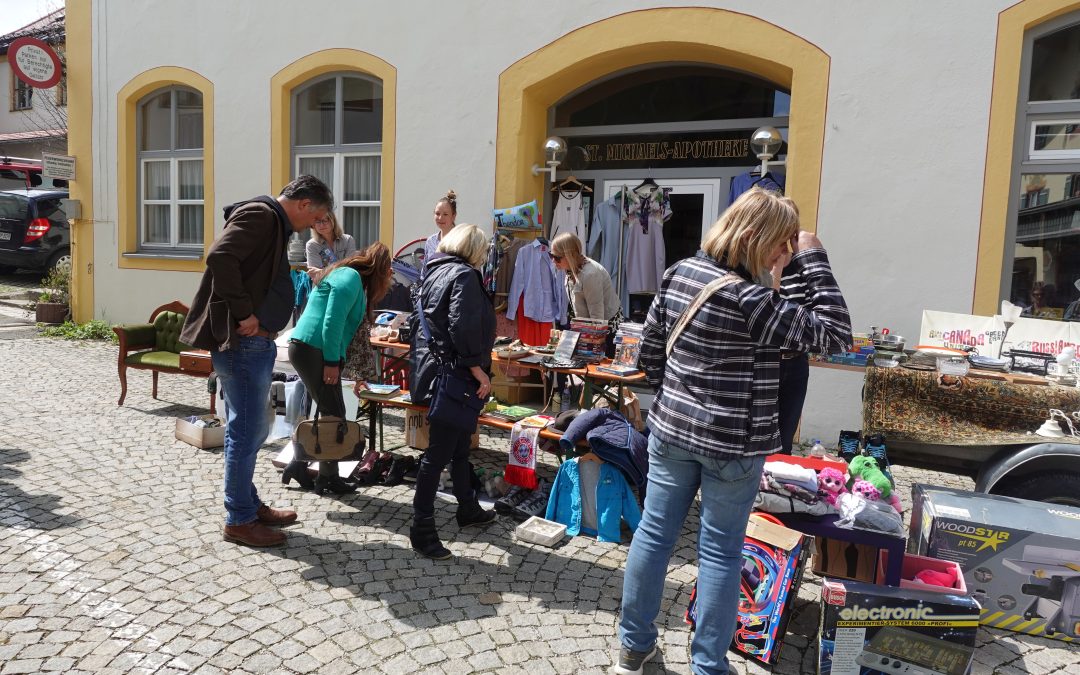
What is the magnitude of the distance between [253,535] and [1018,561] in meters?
3.60

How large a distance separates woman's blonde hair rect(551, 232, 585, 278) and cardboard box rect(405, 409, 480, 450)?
5.31ft

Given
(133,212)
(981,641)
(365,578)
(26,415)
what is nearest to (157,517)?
(365,578)

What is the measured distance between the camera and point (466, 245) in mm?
3627

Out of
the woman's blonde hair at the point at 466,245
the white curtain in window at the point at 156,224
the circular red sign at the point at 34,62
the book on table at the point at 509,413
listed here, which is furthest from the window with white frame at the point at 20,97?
the woman's blonde hair at the point at 466,245

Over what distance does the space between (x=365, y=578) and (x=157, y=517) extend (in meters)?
1.47

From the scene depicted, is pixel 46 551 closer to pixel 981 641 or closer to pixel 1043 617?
pixel 981 641

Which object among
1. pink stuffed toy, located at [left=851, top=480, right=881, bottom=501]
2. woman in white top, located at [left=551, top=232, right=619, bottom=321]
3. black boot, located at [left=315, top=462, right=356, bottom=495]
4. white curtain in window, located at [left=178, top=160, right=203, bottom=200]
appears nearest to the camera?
pink stuffed toy, located at [left=851, top=480, right=881, bottom=501]

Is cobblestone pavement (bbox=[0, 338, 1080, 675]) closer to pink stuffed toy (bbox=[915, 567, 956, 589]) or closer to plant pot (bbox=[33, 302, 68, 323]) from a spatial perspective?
pink stuffed toy (bbox=[915, 567, 956, 589])

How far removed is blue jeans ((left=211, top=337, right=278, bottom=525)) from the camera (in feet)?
11.9

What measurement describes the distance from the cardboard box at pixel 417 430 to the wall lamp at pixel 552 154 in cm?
303

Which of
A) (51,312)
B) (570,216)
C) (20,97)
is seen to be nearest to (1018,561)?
(570,216)

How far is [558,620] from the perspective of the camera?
3.21m

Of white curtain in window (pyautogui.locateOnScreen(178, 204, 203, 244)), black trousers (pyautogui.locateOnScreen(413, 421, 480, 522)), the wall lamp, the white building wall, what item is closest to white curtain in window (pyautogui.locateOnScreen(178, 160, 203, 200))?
white curtain in window (pyautogui.locateOnScreen(178, 204, 203, 244))

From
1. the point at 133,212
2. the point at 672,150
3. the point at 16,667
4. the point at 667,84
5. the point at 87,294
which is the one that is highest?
the point at 667,84
